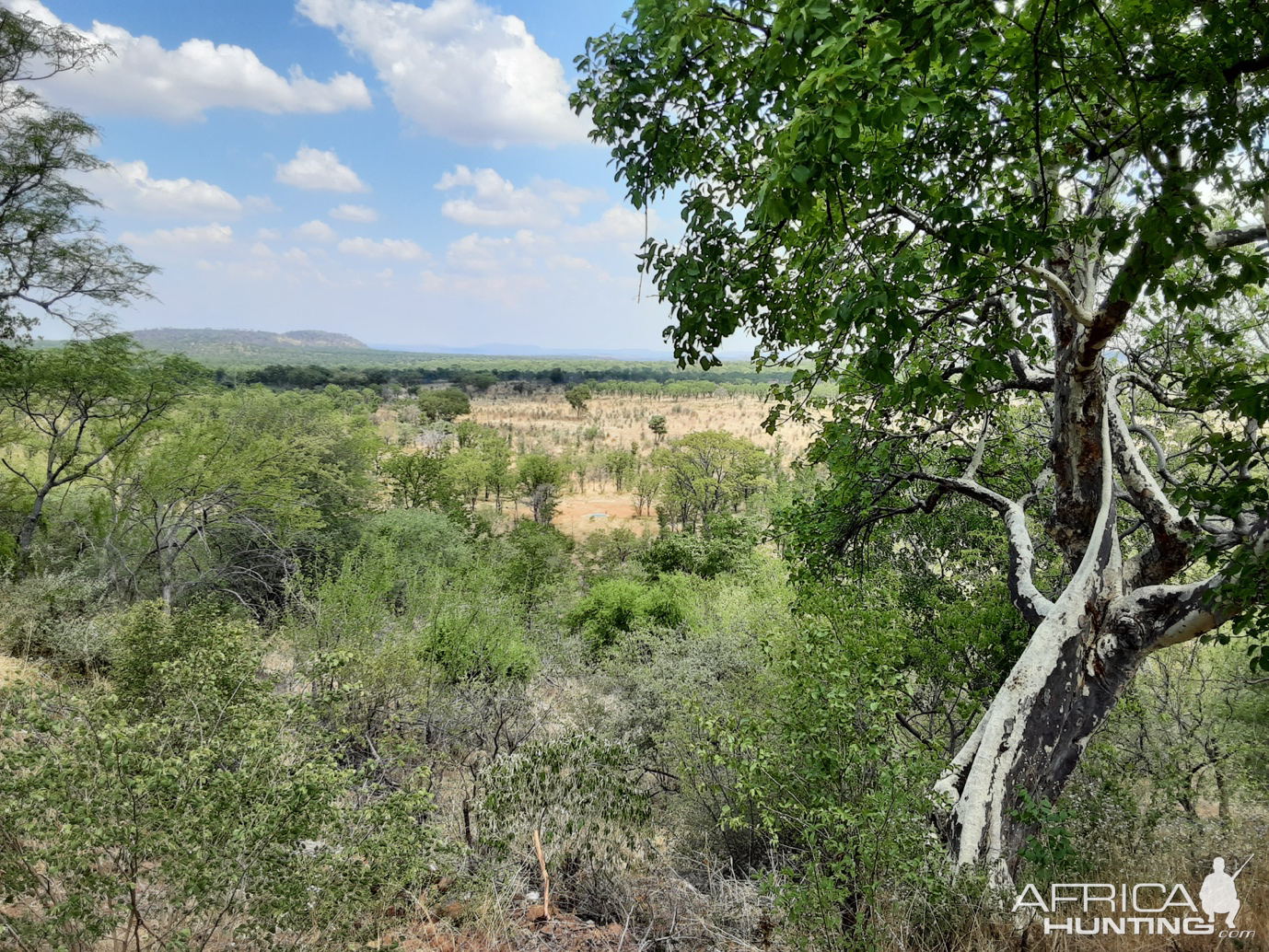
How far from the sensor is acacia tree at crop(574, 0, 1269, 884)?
2.08 meters

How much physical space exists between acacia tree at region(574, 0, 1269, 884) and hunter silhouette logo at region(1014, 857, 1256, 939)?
14.5 inches

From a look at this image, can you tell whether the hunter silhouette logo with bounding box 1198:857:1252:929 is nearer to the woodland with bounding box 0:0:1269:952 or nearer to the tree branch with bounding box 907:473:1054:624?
the woodland with bounding box 0:0:1269:952

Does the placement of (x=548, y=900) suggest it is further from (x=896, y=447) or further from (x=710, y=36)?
(x=710, y=36)

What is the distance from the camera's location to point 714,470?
3344 cm

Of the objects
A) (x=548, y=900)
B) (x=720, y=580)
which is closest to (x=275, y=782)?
(x=548, y=900)

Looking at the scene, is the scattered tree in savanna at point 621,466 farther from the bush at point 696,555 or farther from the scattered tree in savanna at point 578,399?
the scattered tree in savanna at point 578,399

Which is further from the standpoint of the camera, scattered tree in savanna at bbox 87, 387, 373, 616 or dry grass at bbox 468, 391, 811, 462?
dry grass at bbox 468, 391, 811, 462

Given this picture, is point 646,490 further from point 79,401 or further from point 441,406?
point 441,406

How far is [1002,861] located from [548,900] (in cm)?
303

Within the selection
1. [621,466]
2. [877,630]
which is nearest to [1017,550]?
[877,630]

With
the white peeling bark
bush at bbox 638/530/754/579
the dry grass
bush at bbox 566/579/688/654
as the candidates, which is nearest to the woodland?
the white peeling bark

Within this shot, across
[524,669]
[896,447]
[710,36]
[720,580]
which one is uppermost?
[710,36]

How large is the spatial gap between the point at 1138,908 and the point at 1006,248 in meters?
3.54

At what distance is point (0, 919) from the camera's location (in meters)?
2.62
